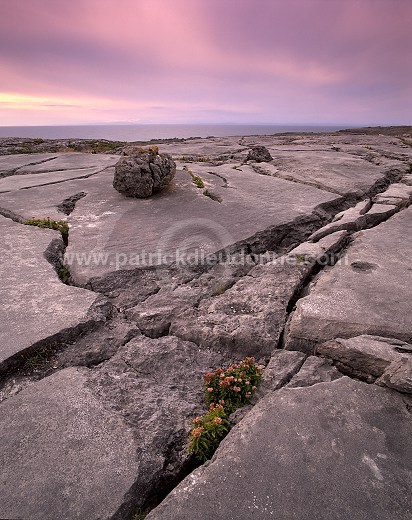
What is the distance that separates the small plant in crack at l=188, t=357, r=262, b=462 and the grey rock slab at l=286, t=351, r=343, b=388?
1.12 feet

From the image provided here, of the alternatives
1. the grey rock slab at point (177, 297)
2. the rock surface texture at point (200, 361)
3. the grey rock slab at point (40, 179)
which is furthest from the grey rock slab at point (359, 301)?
the grey rock slab at point (40, 179)

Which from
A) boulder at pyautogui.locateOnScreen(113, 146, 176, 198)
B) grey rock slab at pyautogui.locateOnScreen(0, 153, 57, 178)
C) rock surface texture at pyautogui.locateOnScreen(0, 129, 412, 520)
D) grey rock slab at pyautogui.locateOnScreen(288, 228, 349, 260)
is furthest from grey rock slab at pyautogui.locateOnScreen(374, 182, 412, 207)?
grey rock slab at pyautogui.locateOnScreen(0, 153, 57, 178)

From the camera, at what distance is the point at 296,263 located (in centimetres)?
507

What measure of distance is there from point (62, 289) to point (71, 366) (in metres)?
1.27

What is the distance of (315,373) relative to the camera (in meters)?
3.11

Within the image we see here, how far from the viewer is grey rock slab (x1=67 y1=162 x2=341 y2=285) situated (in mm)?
5281

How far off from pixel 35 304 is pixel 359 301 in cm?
364

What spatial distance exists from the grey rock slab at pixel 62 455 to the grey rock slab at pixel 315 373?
1484 millimetres

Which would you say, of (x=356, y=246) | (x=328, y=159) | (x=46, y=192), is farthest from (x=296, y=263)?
(x=328, y=159)

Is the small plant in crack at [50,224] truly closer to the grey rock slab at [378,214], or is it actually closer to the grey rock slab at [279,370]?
the grey rock slab at [279,370]

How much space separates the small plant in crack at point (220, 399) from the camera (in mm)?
2584

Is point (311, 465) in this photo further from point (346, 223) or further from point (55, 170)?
point (55, 170)

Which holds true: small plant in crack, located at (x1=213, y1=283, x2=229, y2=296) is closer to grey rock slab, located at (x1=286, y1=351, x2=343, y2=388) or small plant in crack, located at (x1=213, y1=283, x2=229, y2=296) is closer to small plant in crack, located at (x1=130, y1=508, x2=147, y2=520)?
grey rock slab, located at (x1=286, y1=351, x2=343, y2=388)

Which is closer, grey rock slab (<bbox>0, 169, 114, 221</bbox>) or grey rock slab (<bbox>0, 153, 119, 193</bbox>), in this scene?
grey rock slab (<bbox>0, 169, 114, 221</bbox>)
